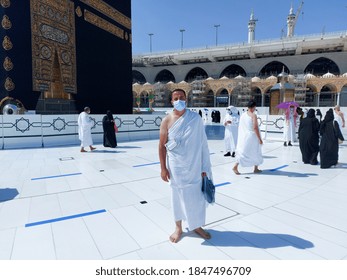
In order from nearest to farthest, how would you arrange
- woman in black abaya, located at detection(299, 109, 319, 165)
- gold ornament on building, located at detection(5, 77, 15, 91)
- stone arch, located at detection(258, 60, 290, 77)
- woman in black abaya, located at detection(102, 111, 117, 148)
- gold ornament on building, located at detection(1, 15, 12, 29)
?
woman in black abaya, located at detection(299, 109, 319, 165) → woman in black abaya, located at detection(102, 111, 117, 148) → gold ornament on building, located at detection(1, 15, 12, 29) → gold ornament on building, located at detection(5, 77, 15, 91) → stone arch, located at detection(258, 60, 290, 77)

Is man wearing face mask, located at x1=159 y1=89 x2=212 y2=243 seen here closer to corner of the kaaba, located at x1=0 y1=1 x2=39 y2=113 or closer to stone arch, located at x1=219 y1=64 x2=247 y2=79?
corner of the kaaba, located at x1=0 y1=1 x2=39 y2=113

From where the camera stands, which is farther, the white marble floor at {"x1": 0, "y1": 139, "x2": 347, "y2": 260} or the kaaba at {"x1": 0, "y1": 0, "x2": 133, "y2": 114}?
the kaaba at {"x1": 0, "y1": 0, "x2": 133, "y2": 114}

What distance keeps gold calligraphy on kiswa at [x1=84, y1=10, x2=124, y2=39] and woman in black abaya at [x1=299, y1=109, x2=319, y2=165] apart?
39.6 feet

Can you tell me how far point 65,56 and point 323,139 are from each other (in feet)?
37.5

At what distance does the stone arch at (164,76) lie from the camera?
140 ft

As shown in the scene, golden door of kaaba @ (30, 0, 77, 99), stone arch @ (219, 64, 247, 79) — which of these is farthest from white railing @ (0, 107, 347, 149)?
stone arch @ (219, 64, 247, 79)

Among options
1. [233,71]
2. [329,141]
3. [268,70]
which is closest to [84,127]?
[329,141]

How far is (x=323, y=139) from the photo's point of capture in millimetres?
4996

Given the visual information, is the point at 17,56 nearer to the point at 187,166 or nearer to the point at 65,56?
the point at 65,56

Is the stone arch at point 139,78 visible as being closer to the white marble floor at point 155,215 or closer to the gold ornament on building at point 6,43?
the gold ornament on building at point 6,43

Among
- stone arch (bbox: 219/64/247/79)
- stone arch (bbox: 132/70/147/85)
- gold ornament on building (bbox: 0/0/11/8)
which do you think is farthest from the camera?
stone arch (bbox: 132/70/147/85)

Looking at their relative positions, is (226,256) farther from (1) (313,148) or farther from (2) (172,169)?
(1) (313,148)

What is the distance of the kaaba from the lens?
32.4ft
